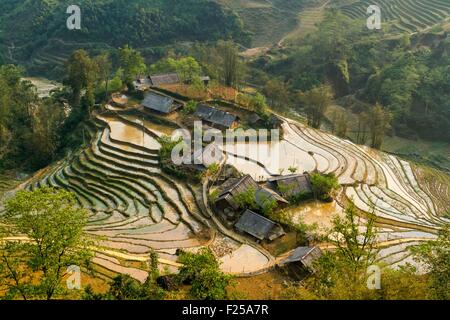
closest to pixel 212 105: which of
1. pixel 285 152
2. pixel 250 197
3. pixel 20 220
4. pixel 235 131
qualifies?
pixel 235 131

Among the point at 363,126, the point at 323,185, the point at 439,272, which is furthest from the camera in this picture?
the point at 363,126

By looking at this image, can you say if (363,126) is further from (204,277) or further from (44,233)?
(44,233)

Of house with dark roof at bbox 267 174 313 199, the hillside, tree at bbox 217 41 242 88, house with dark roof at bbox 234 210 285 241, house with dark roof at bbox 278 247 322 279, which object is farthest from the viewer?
the hillside

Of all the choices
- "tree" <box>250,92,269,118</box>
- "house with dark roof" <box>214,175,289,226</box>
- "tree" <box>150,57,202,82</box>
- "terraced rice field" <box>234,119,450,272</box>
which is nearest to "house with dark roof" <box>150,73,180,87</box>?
"tree" <box>150,57,202,82</box>

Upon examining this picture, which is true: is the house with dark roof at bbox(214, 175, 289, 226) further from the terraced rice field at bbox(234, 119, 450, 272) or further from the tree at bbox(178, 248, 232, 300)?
the tree at bbox(178, 248, 232, 300)

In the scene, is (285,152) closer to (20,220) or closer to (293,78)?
(20,220)

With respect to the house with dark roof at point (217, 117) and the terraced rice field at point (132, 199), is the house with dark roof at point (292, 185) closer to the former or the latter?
the terraced rice field at point (132, 199)

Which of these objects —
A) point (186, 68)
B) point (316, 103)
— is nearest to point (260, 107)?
point (316, 103)
